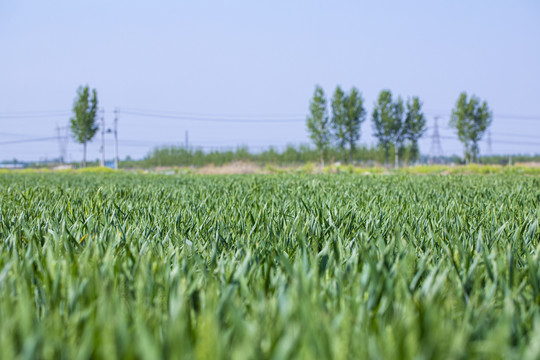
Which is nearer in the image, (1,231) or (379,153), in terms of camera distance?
(1,231)

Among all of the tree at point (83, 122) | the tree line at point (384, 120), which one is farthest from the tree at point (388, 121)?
the tree at point (83, 122)

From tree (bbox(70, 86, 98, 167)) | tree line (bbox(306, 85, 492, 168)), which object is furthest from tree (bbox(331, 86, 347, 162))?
tree (bbox(70, 86, 98, 167))

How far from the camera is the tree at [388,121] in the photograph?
44.2 metres

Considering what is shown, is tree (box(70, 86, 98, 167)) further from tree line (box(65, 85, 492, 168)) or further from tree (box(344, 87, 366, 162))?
tree (box(344, 87, 366, 162))

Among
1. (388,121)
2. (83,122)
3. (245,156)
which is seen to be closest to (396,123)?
(388,121)

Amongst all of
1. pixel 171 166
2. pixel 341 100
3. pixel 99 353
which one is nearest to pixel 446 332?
pixel 99 353

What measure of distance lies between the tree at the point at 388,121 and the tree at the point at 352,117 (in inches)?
72.8

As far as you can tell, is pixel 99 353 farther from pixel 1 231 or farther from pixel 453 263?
pixel 1 231

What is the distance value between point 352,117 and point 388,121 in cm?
413

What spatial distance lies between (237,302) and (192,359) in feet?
0.95

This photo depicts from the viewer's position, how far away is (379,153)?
52062 mm

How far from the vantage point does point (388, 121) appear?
44.0 meters

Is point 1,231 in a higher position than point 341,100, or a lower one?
lower

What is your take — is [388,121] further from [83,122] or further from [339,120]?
[83,122]
